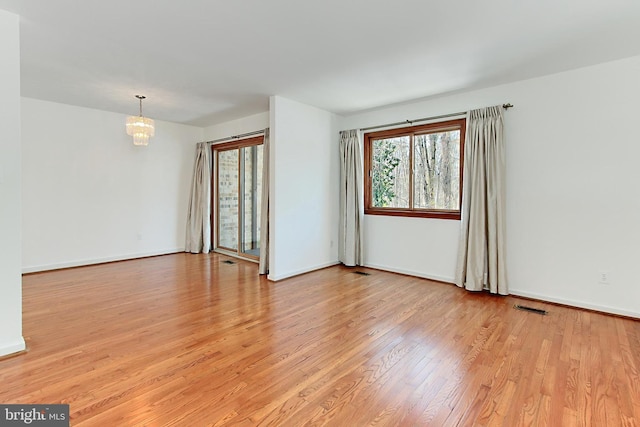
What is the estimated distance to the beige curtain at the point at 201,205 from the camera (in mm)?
6309

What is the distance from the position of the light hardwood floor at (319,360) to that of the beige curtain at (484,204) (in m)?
0.31

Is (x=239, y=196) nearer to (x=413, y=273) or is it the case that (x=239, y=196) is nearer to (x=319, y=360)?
(x=413, y=273)

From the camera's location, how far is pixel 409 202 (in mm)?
4801

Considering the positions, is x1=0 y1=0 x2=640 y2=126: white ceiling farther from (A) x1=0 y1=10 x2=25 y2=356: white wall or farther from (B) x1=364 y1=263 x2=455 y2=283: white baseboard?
(B) x1=364 y1=263 x2=455 y2=283: white baseboard

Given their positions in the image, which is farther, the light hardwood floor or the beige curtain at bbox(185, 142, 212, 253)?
the beige curtain at bbox(185, 142, 212, 253)

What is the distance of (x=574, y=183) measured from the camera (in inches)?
134

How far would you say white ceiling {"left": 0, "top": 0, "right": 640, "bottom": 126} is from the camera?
226 centimetres

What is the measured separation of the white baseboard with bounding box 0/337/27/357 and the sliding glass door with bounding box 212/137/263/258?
11.4 ft

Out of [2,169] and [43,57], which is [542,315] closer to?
[2,169]

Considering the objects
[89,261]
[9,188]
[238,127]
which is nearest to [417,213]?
[238,127]

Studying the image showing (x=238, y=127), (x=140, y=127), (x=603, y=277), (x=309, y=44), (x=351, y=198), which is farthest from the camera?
(x=238, y=127)

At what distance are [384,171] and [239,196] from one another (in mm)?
2727

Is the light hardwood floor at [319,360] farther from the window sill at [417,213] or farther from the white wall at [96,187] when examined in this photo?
the white wall at [96,187]

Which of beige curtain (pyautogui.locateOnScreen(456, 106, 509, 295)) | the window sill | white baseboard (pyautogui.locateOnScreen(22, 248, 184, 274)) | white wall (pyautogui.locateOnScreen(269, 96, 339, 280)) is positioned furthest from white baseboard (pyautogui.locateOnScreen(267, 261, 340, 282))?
white baseboard (pyautogui.locateOnScreen(22, 248, 184, 274))
